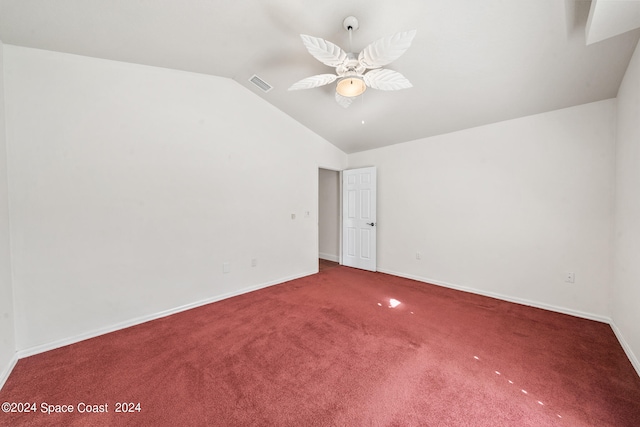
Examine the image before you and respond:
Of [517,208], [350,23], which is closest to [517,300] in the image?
[517,208]

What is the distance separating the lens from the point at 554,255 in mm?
2801

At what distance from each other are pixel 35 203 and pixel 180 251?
1.25m

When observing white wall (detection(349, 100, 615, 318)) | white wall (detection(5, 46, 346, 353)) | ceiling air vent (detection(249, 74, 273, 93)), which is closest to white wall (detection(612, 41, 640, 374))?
white wall (detection(349, 100, 615, 318))

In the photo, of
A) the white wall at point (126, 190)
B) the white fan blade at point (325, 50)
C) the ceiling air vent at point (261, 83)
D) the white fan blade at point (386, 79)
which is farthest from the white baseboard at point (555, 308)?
the ceiling air vent at point (261, 83)

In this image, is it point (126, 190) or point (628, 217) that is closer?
point (628, 217)

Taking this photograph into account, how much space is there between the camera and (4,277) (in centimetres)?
182

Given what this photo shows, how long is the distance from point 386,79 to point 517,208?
8.27 ft

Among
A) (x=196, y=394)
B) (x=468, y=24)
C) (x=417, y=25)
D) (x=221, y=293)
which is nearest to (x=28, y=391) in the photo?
(x=196, y=394)

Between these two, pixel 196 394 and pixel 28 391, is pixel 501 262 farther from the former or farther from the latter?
pixel 28 391

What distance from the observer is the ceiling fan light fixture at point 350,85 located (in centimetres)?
203

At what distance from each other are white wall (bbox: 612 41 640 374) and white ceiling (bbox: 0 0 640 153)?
28cm

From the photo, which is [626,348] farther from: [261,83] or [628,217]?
[261,83]

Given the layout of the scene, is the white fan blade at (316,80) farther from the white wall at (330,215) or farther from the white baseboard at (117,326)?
the white wall at (330,215)

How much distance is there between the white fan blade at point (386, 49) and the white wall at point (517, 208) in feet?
7.87
